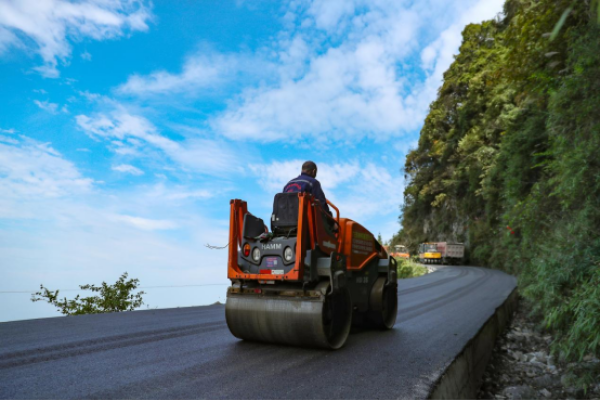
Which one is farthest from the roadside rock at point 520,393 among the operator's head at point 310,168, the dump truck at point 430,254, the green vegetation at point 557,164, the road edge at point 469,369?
the dump truck at point 430,254

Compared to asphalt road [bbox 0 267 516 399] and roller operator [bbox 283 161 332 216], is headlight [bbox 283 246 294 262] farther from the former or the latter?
asphalt road [bbox 0 267 516 399]

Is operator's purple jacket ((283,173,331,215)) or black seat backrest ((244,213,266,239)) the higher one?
operator's purple jacket ((283,173,331,215))

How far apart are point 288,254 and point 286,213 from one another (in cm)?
54

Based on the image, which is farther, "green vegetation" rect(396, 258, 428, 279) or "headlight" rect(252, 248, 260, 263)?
"green vegetation" rect(396, 258, 428, 279)

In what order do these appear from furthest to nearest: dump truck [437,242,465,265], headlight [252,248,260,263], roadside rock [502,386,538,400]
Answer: dump truck [437,242,465,265], headlight [252,248,260,263], roadside rock [502,386,538,400]

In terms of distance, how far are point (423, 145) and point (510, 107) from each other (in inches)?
882

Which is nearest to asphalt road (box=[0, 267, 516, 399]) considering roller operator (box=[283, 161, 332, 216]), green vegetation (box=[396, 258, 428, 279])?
roller operator (box=[283, 161, 332, 216])

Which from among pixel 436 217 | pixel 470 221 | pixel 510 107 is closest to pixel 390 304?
pixel 510 107

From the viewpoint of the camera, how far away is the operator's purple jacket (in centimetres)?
532

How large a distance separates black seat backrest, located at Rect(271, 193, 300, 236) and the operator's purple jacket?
25cm

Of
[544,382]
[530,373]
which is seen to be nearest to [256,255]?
[544,382]

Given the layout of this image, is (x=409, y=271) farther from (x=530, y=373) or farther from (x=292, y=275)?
(x=292, y=275)

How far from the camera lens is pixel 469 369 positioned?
4957mm

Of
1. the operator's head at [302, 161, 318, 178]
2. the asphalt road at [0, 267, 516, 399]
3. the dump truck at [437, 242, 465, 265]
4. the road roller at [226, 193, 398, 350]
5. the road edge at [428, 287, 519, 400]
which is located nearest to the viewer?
the asphalt road at [0, 267, 516, 399]
